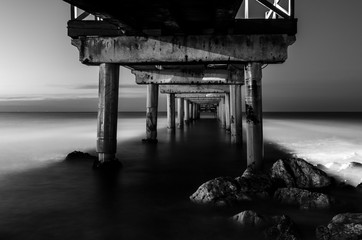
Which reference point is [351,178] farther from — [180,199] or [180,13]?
[180,13]

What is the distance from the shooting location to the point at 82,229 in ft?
12.8

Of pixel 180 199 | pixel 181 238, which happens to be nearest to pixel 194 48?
pixel 180 199

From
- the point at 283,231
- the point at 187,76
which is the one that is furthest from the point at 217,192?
the point at 187,76

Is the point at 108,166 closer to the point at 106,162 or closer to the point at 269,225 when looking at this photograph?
the point at 106,162

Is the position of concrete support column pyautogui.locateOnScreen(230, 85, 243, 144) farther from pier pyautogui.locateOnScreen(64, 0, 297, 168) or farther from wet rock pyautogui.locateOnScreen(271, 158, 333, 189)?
wet rock pyautogui.locateOnScreen(271, 158, 333, 189)

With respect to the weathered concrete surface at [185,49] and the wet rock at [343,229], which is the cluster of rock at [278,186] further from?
the weathered concrete surface at [185,49]

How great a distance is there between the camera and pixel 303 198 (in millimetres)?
4516

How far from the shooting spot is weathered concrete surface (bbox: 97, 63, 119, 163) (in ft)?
21.8

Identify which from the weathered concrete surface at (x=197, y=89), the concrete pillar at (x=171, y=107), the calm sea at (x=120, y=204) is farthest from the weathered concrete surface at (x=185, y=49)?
the concrete pillar at (x=171, y=107)

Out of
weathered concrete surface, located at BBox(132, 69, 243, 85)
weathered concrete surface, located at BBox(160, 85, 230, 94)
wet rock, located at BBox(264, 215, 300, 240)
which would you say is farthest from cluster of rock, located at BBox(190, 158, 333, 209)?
weathered concrete surface, located at BBox(160, 85, 230, 94)

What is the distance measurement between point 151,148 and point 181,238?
27.9 ft

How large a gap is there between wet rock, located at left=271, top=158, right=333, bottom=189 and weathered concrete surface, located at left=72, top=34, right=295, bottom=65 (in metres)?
2.09

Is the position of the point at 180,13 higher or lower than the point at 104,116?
higher

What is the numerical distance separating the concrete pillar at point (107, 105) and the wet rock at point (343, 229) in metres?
4.63
